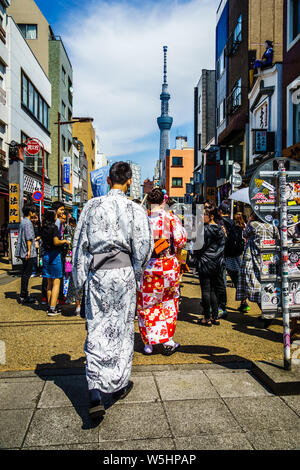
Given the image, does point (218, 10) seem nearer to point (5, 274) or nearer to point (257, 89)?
point (257, 89)

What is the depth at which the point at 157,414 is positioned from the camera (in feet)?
9.21

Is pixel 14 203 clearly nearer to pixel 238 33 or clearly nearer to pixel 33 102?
pixel 33 102

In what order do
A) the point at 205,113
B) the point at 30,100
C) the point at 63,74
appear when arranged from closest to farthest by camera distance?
the point at 30,100 < the point at 63,74 < the point at 205,113

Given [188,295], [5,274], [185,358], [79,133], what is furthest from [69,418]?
[79,133]

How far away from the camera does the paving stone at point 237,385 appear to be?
10.4 ft

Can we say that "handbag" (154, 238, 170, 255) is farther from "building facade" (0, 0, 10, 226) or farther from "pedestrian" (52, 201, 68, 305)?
"building facade" (0, 0, 10, 226)

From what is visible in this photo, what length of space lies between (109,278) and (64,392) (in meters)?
1.13

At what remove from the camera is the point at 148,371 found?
366cm

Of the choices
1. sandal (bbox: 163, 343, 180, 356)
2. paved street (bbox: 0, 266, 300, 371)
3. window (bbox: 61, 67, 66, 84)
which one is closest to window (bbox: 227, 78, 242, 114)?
paved street (bbox: 0, 266, 300, 371)

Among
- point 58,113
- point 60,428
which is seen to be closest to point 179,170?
point 58,113

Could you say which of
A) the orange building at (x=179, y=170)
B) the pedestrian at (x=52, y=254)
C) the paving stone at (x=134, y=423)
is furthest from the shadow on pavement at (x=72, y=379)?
the orange building at (x=179, y=170)

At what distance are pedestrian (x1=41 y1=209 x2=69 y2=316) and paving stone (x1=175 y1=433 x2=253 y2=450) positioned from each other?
403 centimetres

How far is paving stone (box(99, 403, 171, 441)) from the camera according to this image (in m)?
2.51

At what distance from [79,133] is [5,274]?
44471 millimetres
